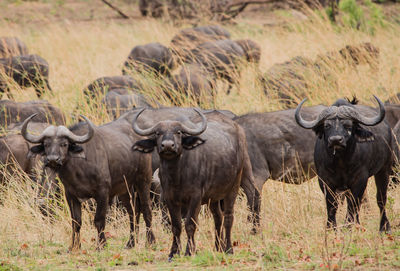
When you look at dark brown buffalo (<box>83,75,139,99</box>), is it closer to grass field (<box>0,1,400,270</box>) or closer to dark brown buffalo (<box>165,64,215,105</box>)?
grass field (<box>0,1,400,270</box>)

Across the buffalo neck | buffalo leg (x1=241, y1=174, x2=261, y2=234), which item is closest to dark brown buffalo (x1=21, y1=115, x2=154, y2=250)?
the buffalo neck

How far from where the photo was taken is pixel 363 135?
6.82 metres

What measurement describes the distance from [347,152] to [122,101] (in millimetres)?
5863

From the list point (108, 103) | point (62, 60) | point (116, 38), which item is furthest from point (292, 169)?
point (116, 38)

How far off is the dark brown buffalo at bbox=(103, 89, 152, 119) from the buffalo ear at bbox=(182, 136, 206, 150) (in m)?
5.51

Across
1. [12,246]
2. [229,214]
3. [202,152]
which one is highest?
[202,152]

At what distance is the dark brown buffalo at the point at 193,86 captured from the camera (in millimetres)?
12281

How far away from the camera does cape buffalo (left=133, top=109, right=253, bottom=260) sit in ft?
20.1

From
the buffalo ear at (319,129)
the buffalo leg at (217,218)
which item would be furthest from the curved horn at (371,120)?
the buffalo leg at (217,218)

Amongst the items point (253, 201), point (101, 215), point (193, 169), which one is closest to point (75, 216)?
point (101, 215)

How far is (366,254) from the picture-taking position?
598cm

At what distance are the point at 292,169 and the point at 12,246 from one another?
11.8ft

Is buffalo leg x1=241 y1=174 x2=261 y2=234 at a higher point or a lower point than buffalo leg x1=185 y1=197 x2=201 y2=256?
lower

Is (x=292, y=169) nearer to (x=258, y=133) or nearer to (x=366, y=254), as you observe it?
(x=258, y=133)
